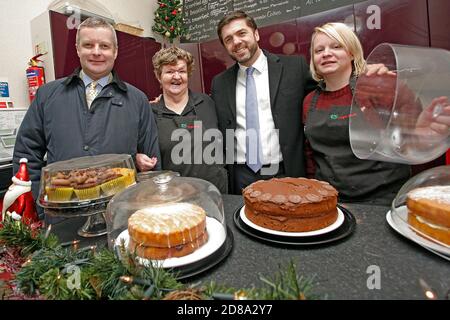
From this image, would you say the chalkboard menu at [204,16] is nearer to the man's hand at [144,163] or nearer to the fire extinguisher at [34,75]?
the fire extinguisher at [34,75]

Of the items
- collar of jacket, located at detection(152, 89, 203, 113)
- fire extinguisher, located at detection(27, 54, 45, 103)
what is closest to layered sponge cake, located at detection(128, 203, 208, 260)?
collar of jacket, located at detection(152, 89, 203, 113)

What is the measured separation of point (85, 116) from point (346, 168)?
1520 millimetres

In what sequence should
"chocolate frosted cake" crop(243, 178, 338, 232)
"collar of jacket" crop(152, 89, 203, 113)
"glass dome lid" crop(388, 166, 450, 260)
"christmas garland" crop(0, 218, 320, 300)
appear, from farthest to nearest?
"collar of jacket" crop(152, 89, 203, 113), "chocolate frosted cake" crop(243, 178, 338, 232), "glass dome lid" crop(388, 166, 450, 260), "christmas garland" crop(0, 218, 320, 300)

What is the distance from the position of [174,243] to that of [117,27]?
133 inches

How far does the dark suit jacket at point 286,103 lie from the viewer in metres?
1.84

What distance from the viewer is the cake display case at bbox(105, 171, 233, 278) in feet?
2.46

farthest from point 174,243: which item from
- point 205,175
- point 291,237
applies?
point 205,175

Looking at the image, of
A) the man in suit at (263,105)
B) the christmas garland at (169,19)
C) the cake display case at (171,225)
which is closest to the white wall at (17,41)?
the christmas garland at (169,19)

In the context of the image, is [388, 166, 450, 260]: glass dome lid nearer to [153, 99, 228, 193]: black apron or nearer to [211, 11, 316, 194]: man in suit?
[211, 11, 316, 194]: man in suit

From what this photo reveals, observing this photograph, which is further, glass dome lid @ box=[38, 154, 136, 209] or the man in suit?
the man in suit

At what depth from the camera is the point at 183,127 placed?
74.2 inches

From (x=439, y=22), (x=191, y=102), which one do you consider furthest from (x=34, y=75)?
(x=439, y=22)

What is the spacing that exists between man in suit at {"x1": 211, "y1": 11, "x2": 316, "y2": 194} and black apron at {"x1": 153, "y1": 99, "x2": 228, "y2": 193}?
0.16 meters

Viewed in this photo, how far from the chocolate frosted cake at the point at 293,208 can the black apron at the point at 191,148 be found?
875mm
